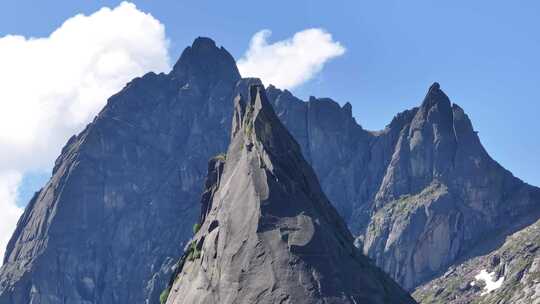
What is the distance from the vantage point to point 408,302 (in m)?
166

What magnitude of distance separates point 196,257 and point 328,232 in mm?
23936

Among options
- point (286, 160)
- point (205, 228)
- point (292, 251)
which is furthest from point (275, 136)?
point (292, 251)

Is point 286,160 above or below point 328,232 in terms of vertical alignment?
above

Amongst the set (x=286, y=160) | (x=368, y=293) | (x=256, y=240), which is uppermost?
(x=286, y=160)

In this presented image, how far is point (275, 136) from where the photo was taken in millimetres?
180875

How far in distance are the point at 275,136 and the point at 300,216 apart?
28004 millimetres

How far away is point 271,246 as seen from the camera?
493ft

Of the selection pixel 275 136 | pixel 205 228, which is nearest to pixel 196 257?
pixel 205 228

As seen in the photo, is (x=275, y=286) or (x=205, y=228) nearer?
(x=275, y=286)

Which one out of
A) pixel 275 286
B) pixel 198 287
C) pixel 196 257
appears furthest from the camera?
pixel 196 257

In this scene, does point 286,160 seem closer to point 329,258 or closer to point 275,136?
point 275,136

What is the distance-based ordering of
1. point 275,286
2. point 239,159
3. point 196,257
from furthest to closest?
point 239,159
point 196,257
point 275,286

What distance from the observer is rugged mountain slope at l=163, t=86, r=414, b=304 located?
14538cm

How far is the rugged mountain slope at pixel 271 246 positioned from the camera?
14538cm
